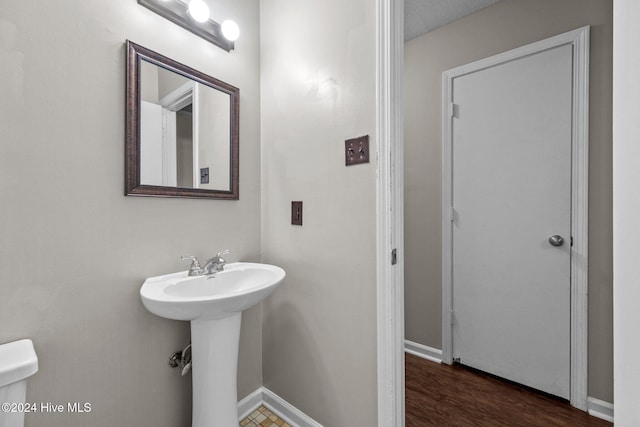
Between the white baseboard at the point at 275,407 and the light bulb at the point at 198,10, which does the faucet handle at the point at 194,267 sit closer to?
the white baseboard at the point at 275,407

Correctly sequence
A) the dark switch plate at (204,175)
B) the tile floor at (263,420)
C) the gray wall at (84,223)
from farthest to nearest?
the tile floor at (263,420), the dark switch plate at (204,175), the gray wall at (84,223)

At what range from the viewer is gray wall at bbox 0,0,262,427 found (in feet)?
2.85

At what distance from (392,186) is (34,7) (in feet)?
4.50

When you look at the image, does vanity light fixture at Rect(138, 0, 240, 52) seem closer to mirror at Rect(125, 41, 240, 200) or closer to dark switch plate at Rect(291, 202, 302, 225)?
mirror at Rect(125, 41, 240, 200)

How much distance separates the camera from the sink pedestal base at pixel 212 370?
1115 millimetres

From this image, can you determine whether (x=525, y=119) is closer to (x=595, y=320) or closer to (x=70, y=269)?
(x=595, y=320)

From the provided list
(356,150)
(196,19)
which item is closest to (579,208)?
(356,150)

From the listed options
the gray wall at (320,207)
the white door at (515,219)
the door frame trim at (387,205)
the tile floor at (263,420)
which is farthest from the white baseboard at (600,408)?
the tile floor at (263,420)

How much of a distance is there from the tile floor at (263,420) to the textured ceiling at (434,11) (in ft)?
8.82

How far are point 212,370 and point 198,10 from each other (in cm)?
155

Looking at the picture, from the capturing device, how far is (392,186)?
43.8 inches

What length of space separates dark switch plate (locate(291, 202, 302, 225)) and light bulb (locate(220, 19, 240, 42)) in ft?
2.87

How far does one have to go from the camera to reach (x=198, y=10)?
3.99 ft

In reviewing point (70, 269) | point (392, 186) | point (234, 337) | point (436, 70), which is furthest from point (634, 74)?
point (436, 70)
